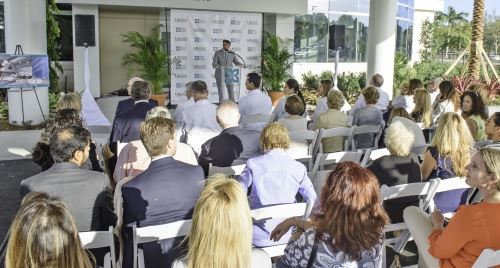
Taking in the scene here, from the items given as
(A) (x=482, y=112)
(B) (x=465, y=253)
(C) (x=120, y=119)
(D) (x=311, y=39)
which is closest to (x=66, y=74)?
(D) (x=311, y=39)

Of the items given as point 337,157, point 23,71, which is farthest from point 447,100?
point 23,71

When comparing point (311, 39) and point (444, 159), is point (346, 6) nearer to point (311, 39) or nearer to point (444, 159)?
point (311, 39)

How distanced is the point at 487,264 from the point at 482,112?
364cm

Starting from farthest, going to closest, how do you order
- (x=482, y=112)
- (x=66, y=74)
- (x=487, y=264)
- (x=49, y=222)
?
(x=66, y=74) < (x=482, y=112) < (x=487, y=264) < (x=49, y=222)

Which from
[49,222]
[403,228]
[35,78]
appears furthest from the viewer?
[35,78]

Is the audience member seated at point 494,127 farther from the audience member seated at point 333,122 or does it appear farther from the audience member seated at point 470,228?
the audience member seated at point 470,228

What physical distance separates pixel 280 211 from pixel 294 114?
9.65 ft

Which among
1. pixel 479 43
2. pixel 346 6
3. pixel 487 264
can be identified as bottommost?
pixel 487 264

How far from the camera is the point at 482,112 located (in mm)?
5371

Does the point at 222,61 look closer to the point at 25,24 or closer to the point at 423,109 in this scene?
the point at 25,24

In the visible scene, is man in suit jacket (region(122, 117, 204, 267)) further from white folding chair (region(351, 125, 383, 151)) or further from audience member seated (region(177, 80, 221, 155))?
white folding chair (region(351, 125, 383, 151))

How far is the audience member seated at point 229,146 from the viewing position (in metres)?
4.17

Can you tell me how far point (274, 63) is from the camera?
13789mm

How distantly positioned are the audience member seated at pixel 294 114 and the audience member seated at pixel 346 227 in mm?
3360
